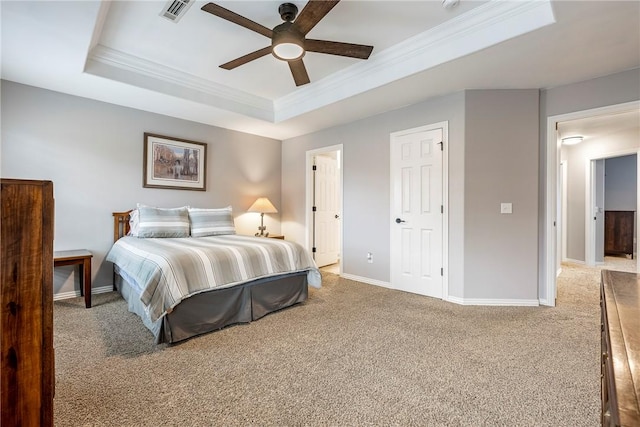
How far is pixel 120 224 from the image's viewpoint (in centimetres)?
379

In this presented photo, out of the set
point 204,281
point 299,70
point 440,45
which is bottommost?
point 204,281

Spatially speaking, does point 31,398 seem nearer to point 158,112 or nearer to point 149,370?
point 149,370

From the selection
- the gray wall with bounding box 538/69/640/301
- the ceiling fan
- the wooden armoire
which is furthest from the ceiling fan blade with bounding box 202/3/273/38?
the gray wall with bounding box 538/69/640/301

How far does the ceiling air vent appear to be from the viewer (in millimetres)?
2339

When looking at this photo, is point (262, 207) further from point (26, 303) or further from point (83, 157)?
point (26, 303)

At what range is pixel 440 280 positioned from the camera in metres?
3.55

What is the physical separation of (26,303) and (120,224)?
3441 mm

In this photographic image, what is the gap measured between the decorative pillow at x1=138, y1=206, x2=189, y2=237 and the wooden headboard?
34 cm

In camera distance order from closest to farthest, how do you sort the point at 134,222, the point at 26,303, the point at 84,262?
the point at 26,303, the point at 84,262, the point at 134,222

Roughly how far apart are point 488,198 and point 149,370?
3486 millimetres

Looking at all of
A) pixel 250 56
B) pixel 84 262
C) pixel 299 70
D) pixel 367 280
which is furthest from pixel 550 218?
pixel 84 262

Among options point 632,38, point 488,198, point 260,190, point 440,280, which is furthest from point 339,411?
point 260,190

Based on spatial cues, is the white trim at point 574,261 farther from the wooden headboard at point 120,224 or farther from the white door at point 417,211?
the wooden headboard at point 120,224

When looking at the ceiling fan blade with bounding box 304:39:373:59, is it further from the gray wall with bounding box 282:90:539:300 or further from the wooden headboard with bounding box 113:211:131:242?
the wooden headboard with bounding box 113:211:131:242
